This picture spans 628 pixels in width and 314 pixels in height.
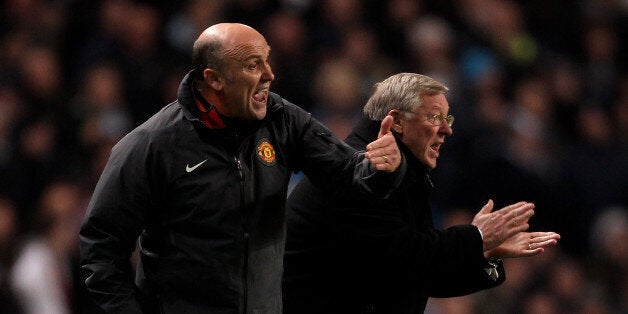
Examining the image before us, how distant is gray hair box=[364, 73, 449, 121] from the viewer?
13.7ft

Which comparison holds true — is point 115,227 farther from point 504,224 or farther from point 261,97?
point 504,224

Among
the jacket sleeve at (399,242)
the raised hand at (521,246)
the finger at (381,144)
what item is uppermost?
the finger at (381,144)

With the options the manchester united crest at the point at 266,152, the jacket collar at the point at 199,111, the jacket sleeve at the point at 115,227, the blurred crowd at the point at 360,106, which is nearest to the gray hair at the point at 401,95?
the manchester united crest at the point at 266,152

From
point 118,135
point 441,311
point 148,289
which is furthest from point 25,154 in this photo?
point 148,289

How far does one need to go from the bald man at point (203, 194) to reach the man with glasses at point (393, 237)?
1.33ft

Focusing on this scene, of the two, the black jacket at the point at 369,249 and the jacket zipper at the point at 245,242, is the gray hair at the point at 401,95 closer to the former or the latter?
the black jacket at the point at 369,249

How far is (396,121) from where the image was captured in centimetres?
421

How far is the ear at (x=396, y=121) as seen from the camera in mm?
4191

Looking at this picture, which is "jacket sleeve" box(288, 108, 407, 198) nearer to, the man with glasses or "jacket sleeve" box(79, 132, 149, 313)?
the man with glasses

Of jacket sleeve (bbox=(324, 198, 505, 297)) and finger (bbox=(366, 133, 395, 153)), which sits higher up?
finger (bbox=(366, 133, 395, 153))

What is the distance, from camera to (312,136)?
3.86 meters

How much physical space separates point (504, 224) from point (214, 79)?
109cm

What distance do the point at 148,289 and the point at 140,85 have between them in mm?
3600

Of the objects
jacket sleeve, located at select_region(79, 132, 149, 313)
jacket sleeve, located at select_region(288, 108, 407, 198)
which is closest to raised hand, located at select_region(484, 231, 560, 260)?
jacket sleeve, located at select_region(288, 108, 407, 198)
